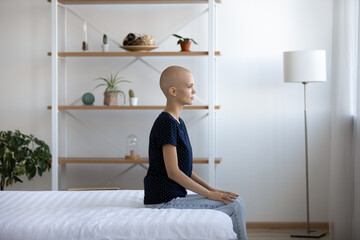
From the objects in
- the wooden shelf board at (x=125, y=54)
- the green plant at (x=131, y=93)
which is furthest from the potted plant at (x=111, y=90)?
the wooden shelf board at (x=125, y=54)

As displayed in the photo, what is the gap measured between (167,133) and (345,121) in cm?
179

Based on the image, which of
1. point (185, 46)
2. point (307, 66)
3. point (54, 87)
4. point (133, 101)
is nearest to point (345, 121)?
point (307, 66)

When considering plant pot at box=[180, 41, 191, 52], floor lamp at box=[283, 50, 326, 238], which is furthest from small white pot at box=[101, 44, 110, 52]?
floor lamp at box=[283, 50, 326, 238]

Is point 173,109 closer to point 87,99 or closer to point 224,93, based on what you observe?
point 87,99

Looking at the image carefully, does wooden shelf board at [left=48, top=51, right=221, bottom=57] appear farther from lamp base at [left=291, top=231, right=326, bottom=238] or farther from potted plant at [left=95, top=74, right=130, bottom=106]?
lamp base at [left=291, top=231, right=326, bottom=238]

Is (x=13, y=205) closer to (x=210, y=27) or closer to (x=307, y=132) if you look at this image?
(x=210, y=27)

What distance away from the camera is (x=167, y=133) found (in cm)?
237

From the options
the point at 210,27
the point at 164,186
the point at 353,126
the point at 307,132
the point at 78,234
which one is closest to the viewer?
the point at 78,234

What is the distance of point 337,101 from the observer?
3.76 meters

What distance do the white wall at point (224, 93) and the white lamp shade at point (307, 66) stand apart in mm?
414

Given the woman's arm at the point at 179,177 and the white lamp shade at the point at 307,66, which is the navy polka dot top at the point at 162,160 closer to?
the woman's arm at the point at 179,177

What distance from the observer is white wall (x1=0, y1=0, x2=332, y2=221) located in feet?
14.4

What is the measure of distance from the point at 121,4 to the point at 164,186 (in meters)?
2.47

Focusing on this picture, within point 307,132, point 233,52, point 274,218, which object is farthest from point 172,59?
point 274,218
